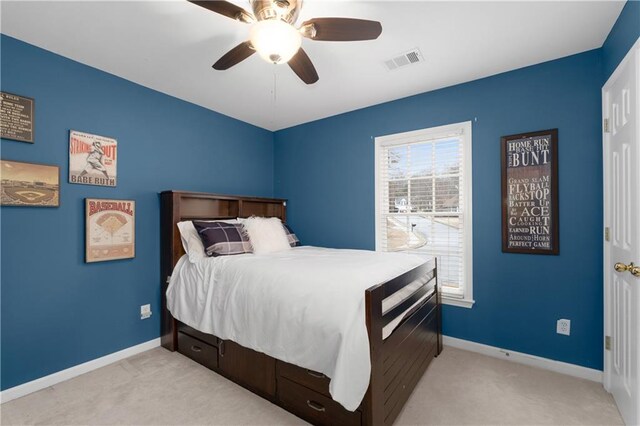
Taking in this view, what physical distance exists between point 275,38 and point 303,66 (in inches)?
18.0

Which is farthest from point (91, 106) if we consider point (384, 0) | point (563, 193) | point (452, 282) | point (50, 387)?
point (563, 193)

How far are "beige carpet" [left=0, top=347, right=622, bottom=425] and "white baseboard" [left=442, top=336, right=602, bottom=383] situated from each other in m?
0.07

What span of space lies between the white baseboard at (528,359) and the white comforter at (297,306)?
1.02m

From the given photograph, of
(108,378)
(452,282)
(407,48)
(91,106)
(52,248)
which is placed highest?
(407,48)

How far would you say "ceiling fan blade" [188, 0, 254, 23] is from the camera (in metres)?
1.39

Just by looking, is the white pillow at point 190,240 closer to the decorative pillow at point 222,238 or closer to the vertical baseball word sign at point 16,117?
the decorative pillow at point 222,238

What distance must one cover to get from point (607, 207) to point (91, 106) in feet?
13.5

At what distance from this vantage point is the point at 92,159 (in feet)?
8.16

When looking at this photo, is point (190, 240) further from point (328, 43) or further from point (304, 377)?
→ point (328, 43)

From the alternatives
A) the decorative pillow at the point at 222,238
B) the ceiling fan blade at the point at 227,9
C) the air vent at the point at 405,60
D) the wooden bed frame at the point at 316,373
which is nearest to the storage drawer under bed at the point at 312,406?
the wooden bed frame at the point at 316,373

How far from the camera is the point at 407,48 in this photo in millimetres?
2250

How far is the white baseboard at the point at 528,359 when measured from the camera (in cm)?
226

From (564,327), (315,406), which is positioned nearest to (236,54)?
(315,406)

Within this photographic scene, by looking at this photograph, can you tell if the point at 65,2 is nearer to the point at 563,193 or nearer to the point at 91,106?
the point at 91,106
